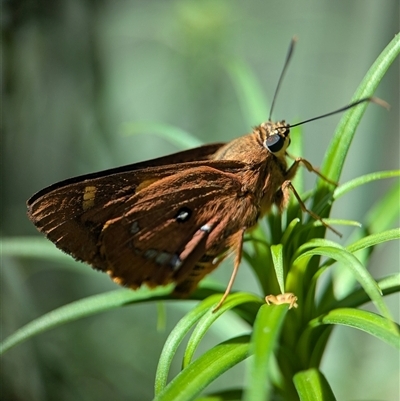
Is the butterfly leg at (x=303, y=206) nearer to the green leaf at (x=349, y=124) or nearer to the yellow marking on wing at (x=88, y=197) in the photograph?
the green leaf at (x=349, y=124)

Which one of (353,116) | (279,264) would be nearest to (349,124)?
(353,116)

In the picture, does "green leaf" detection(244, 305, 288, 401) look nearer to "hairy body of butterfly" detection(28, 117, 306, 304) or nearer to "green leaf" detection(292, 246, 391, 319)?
"green leaf" detection(292, 246, 391, 319)

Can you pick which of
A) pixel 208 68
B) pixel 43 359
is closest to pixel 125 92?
pixel 208 68

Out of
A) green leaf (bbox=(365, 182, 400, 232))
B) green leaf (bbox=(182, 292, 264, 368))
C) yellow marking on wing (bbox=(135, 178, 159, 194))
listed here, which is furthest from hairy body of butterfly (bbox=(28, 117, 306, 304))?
green leaf (bbox=(365, 182, 400, 232))

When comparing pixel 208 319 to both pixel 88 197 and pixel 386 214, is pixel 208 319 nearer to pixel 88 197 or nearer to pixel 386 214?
pixel 88 197

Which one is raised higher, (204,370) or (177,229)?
(177,229)

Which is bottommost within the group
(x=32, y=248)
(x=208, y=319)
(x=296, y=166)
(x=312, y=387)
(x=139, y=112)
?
(x=312, y=387)

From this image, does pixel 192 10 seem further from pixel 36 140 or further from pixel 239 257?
pixel 239 257

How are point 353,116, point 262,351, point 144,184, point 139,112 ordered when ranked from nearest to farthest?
point 262,351
point 353,116
point 144,184
point 139,112
